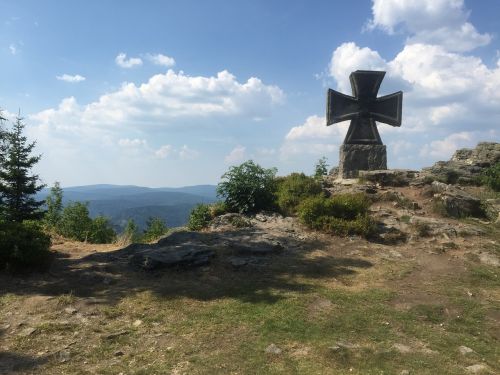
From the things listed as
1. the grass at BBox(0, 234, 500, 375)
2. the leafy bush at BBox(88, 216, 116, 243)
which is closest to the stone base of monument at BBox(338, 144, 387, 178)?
the grass at BBox(0, 234, 500, 375)

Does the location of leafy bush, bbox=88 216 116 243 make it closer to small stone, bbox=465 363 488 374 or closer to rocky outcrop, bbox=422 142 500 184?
rocky outcrop, bbox=422 142 500 184

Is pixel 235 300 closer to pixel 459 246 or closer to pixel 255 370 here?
pixel 255 370

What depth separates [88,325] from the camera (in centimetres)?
713

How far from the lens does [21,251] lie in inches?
376

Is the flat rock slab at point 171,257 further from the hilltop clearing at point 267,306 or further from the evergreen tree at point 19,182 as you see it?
the evergreen tree at point 19,182

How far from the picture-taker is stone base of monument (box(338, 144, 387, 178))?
19.6 m

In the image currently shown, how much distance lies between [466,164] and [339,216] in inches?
427

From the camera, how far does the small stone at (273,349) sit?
615 cm

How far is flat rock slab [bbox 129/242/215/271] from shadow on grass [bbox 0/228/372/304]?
0.51ft

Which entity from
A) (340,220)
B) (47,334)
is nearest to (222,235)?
Result: (340,220)

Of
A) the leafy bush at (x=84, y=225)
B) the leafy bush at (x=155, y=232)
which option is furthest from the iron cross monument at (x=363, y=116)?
the leafy bush at (x=84, y=225)

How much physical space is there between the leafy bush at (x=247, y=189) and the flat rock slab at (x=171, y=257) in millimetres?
4509

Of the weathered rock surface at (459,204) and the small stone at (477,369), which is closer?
the small stone at (477,369)

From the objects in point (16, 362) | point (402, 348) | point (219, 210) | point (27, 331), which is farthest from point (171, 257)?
point (402, 348)
